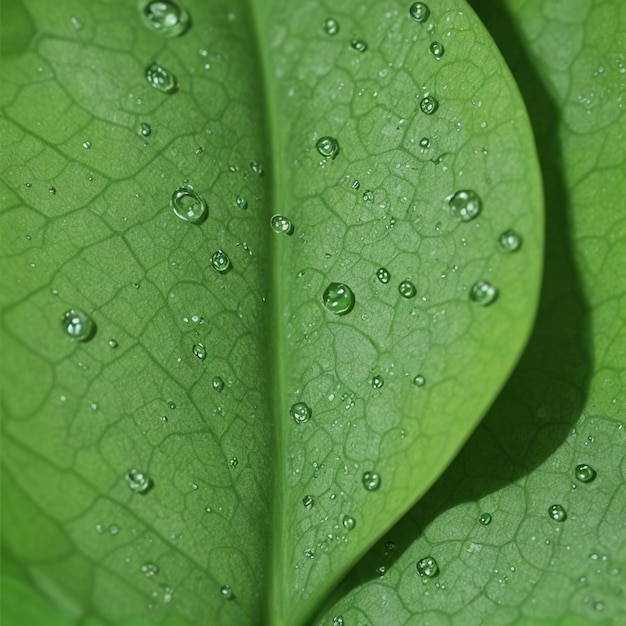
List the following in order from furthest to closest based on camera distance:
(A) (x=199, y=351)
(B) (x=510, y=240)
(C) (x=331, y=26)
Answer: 1. (C) (x=331, y=26)
2. (A) (x=199, y=351)
3. (B) (x=510, y=240)

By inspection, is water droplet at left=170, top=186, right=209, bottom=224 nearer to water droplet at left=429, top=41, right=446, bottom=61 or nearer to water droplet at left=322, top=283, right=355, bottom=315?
water droplet at left=322, top=283, right=355, bottom=315

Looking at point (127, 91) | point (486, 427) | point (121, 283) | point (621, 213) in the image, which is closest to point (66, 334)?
point (121, 283)

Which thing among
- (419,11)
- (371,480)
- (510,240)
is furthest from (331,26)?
(371,480)

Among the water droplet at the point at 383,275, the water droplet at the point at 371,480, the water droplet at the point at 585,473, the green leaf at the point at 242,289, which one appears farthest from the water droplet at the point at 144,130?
the water droplet at the point at 585,473

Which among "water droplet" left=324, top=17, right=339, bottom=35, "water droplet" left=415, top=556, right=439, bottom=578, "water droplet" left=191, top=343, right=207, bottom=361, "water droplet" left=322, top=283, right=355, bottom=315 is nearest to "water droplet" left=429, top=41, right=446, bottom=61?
"water droplet" left=324, top=17, right=339, bottom=35

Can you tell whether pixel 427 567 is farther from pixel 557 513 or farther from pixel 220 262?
pixel 220 262

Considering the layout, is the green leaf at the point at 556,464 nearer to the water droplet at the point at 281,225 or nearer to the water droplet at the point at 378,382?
Result: the water droplet at the point at 378,382
